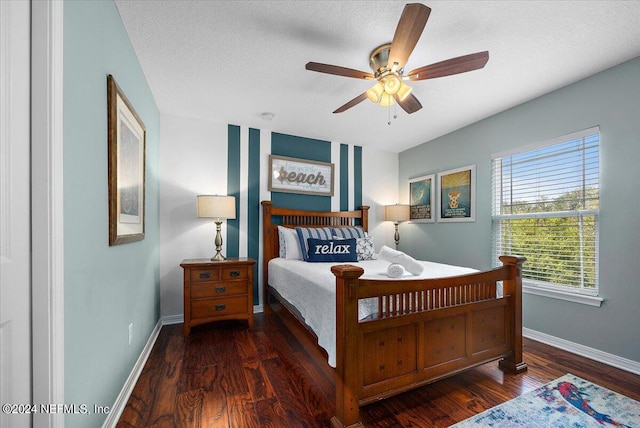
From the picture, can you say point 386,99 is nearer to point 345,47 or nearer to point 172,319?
point 345,47

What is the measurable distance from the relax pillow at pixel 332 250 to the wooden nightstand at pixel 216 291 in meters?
0.71

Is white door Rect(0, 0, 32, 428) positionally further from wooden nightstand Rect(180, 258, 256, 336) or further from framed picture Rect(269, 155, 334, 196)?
framed picture Rect(269, 155, 334, 196)

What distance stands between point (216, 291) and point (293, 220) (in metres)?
1.39

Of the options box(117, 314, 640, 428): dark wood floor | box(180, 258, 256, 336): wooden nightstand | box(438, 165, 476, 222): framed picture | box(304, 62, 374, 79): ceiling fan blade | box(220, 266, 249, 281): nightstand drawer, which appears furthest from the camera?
box(438, 165, 476, 222): framed picture

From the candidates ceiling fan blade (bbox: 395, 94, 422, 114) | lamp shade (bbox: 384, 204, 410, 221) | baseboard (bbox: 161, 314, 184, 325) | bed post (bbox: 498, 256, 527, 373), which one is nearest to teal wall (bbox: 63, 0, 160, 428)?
baseboard (bbox: 161, 314, 184, 325)

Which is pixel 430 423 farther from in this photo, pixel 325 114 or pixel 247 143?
pixel 247 143

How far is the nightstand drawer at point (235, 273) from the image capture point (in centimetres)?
288

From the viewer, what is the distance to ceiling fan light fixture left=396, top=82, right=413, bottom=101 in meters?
1.93

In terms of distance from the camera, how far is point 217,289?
2840 millimetres

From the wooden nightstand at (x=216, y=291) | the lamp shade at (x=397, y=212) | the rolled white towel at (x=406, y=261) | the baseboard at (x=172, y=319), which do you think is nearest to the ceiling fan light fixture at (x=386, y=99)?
the rolled white towel at (x=406, y=261)

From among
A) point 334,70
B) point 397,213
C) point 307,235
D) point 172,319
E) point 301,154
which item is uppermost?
point 334,70

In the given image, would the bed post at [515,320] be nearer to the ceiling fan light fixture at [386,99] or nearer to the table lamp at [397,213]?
the ceiling fan light fixture at [386,99]

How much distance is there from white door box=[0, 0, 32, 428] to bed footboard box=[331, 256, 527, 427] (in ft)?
4.04

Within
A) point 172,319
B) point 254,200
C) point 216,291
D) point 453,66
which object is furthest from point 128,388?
point 453,66
